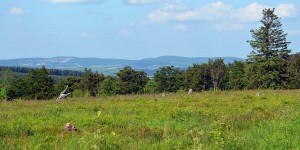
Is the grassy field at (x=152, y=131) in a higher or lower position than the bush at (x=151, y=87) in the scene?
higher

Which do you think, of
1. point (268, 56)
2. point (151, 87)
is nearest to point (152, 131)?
point (268, 56)

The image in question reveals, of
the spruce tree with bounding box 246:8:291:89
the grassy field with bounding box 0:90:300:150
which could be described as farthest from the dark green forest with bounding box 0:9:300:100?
the grassy field with bounding box 0:90:300:150

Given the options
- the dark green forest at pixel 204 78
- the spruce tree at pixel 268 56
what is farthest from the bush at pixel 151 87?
the spruce tree at pixel 268 56

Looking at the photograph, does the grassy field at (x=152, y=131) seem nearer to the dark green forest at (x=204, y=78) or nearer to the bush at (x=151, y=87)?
the dark green forest at (x=204, y=78)

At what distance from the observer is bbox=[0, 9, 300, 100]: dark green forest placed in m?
50.3

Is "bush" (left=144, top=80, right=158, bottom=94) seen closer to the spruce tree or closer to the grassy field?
the spruce tree

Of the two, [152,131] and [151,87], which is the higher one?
[152,131]

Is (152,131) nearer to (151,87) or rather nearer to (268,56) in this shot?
(268,56)

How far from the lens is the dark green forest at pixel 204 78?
5028 cm

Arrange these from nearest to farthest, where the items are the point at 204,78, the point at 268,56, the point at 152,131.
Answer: the point at 152,131, the point at 268,56, the point at 204,78

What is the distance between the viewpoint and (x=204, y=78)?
266ft

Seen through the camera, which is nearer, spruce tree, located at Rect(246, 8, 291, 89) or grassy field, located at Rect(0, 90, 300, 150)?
grassy field, located at Rect(0, 90, 300, 150)

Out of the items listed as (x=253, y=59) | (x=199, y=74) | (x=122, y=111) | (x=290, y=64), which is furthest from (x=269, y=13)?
(x=122, y=111)

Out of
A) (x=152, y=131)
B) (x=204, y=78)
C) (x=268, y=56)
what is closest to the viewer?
(x=152, y=131)
